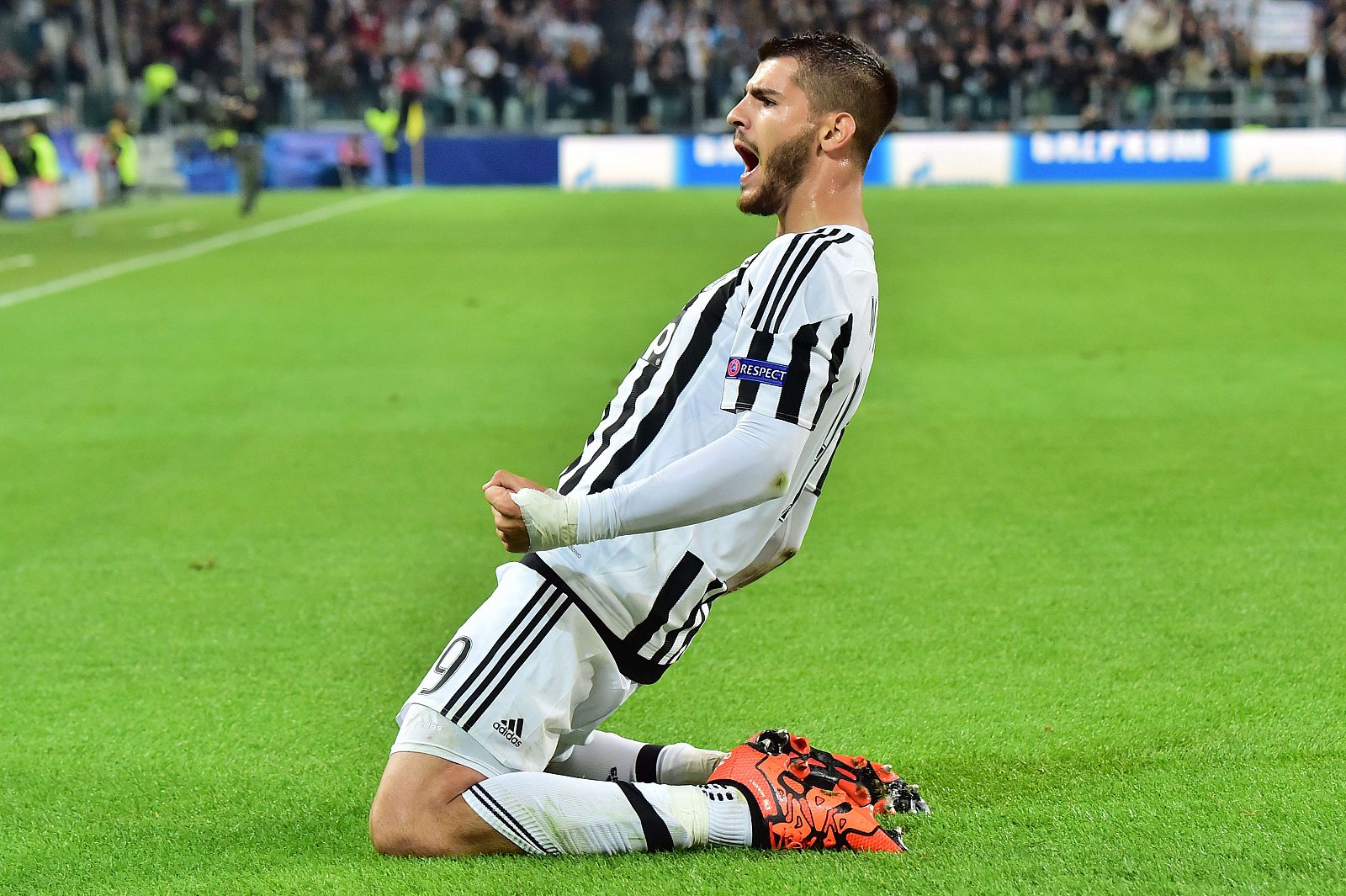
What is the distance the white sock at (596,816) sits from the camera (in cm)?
340

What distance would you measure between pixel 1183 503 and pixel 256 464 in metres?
4.36

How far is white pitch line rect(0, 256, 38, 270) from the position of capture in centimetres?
1791

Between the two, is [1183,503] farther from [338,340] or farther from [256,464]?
[338,340]

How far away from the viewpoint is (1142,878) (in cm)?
326

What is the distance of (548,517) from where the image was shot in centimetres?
313

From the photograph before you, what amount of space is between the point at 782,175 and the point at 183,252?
1730cm

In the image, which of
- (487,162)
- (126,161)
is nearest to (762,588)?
(126,161)

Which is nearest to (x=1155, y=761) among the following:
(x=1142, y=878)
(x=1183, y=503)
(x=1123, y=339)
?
(x=1142, y=878)

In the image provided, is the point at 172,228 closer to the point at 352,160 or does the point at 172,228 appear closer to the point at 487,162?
the point at 352,160

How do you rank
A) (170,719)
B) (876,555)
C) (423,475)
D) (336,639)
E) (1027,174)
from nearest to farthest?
(170,719), (336,639), (876,555), (423,475), (1027,174)

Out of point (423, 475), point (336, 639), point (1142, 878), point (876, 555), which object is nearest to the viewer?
point (1142, 878)

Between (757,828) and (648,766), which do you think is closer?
(757,828)

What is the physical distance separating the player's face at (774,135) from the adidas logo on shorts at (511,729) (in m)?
1.16

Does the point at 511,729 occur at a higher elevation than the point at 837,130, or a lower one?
lower
